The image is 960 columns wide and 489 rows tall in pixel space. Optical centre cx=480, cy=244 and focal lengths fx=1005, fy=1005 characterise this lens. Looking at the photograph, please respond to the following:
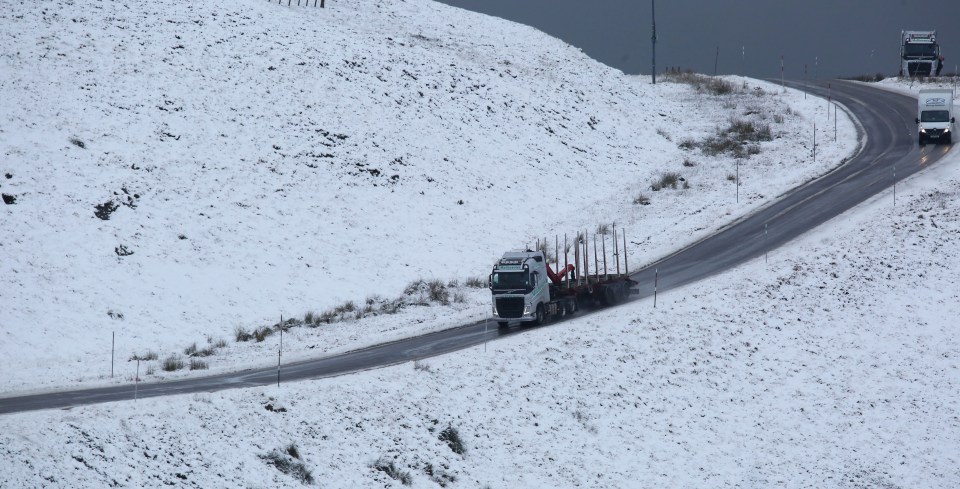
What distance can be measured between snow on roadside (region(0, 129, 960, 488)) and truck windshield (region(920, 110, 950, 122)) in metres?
19.4

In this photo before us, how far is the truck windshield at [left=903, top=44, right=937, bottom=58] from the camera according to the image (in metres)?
80.9

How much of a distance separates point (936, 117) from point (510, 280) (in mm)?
33771

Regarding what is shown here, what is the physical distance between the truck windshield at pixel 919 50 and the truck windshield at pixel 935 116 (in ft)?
96.1

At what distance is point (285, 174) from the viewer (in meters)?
45.7

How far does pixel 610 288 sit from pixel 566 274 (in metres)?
1.62

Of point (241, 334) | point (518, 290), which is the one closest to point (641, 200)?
point (518, 290)

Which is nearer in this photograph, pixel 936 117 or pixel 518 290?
pixel 518 290

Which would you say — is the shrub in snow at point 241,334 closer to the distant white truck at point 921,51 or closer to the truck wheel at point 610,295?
the truck wheel at point 610,295

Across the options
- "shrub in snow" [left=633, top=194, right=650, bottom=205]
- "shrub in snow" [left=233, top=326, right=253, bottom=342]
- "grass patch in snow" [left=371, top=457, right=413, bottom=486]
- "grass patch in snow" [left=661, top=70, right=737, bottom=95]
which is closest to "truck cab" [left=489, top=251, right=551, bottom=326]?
"shrub in snow" [left=233, top=326, right=253, bottom=342]

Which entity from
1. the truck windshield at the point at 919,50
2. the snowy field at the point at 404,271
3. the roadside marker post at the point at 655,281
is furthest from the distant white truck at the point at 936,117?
the truck windshield at the point at 919,50

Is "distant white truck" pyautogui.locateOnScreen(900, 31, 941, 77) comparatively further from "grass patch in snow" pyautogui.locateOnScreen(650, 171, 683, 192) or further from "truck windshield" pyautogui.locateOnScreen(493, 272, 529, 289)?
"truck windshield" pyautogui.locateOnScreen(493, 272, 529, 289)

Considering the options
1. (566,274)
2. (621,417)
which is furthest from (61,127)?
(621,417)

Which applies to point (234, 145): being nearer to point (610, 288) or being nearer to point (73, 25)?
point (73, 25)

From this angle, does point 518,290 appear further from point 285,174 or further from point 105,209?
point 105,209
